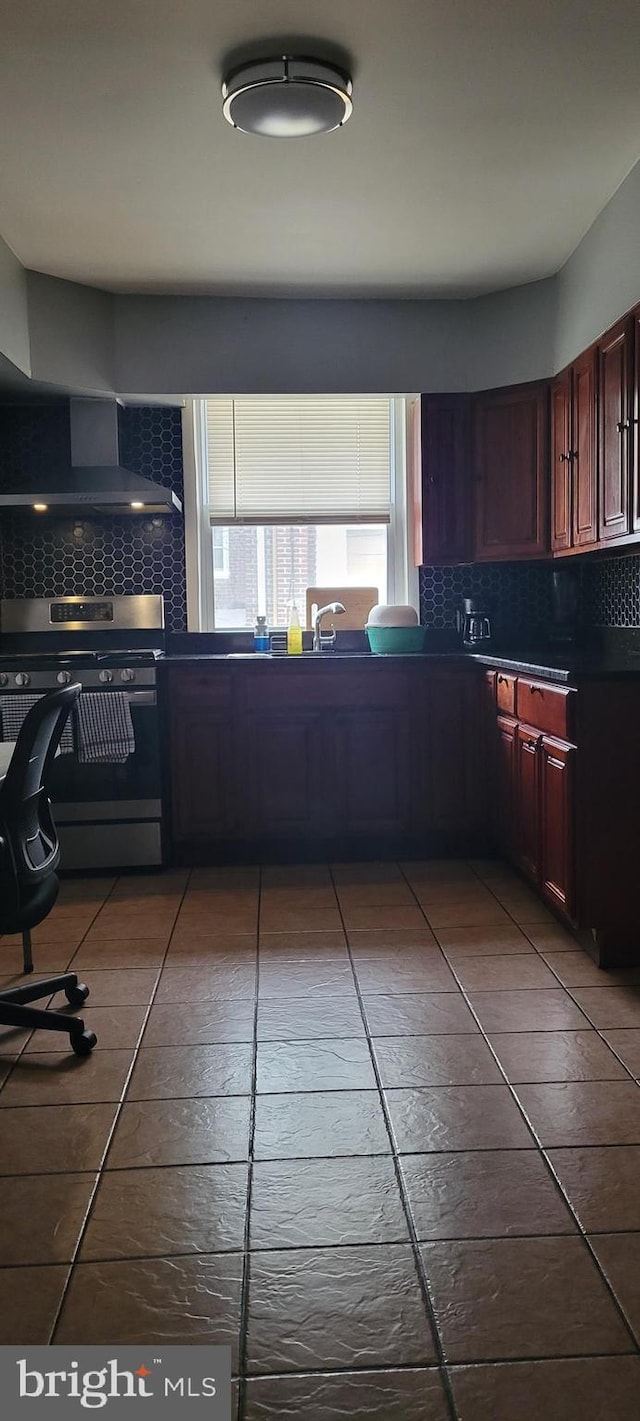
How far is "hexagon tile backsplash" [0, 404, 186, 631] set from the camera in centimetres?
459

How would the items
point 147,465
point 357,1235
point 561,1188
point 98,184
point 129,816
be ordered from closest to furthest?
point 357,1235 < point 561,1188 < point 98,184 < point 129,816 < point 147,465

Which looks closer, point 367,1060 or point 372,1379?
point 372,1379

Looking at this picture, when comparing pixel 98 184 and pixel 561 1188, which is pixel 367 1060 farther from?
pixel 98 184

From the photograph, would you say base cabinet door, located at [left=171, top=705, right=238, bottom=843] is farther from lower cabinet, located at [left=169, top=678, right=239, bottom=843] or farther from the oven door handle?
the oven door handle

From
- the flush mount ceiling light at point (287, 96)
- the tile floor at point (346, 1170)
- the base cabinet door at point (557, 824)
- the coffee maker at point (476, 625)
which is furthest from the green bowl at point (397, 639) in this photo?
the flush mount ceiling light at point (287, 96)

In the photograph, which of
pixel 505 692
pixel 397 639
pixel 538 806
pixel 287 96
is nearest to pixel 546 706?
pixel 538 806

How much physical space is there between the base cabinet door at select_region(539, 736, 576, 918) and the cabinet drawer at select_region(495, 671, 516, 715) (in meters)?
0.40

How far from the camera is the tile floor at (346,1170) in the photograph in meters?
1.44

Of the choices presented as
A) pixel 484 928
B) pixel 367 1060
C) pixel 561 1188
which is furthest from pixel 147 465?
pixel 561 1188

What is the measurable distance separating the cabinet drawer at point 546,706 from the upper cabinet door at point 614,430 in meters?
0.60

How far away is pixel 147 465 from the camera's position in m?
4.70

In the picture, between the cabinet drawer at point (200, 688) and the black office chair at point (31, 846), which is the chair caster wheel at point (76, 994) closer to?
the black office chair at point (31, 846)

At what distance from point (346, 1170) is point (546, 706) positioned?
175cm

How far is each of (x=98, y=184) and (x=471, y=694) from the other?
2.34 metres
